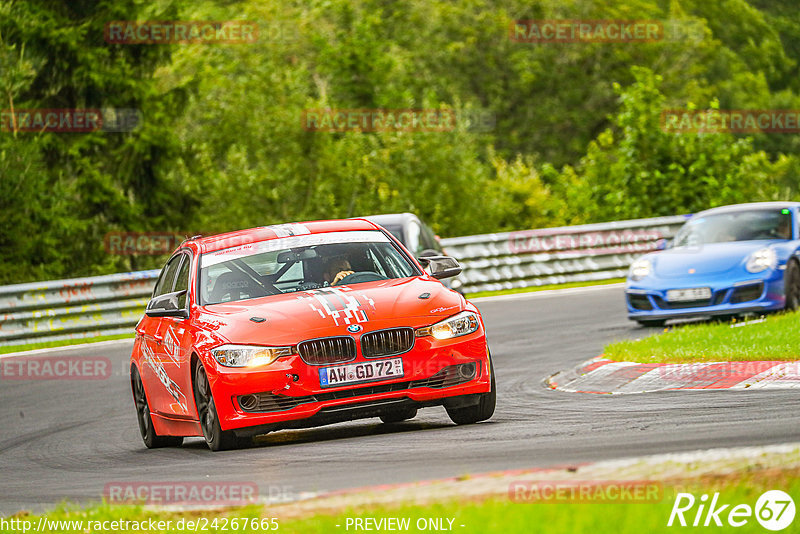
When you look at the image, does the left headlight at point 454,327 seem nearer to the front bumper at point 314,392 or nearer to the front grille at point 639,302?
the front bumper at point 314,392

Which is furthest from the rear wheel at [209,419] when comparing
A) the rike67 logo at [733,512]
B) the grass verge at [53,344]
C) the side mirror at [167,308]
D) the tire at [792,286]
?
the grass verge at [53,344]

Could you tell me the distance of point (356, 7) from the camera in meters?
59.4

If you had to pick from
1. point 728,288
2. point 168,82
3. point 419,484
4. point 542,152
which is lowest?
point 542,152

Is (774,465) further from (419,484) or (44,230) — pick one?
(44,230)

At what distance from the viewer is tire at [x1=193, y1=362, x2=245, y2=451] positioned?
9211 millimetres

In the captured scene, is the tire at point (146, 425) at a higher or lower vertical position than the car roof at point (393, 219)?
lower

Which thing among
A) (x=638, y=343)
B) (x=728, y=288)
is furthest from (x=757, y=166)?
(x=638, y=343)

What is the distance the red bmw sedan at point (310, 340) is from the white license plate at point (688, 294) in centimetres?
666

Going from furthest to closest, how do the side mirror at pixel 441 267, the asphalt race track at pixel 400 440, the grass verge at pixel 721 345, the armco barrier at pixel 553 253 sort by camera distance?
1. the armco barrier at pixel 553 253
2. the grass verge at pixel 721 345
3. the side mirror at pixel 441 267
4. the asphalt race track at pixel 400 440

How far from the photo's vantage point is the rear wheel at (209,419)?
30.2ft

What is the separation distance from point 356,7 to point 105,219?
29.6m

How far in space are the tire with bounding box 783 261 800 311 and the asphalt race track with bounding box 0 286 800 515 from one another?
331cm

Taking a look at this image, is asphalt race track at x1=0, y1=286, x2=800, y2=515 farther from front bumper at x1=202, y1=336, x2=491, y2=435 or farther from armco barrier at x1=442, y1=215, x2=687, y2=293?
armco barrier at x1=442, y1=215, x2=687, y2=293

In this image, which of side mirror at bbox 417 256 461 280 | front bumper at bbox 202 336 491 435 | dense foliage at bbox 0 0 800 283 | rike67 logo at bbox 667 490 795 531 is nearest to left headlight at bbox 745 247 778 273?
side mirror at bbox 417 256 461 280
